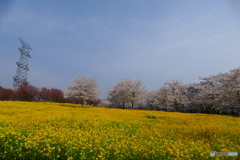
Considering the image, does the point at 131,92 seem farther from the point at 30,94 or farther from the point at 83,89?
the point at 30,94

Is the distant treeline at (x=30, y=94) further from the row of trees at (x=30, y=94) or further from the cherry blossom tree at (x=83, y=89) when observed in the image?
the cherry blossom tree at (x=83, y=89)

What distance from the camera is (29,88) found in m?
61.2

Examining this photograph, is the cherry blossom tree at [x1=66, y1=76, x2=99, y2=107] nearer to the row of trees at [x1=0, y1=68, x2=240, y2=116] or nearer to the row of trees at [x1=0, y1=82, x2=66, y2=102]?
the row of trees at [x1=0, y1=68, x2=240, y2=116]

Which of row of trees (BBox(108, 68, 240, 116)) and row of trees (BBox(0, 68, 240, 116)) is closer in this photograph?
row of trees (BBox(0, 68, 240, 116))

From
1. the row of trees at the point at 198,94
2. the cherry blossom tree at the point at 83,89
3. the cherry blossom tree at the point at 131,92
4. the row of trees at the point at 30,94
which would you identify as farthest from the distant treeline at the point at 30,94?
the cherry blossom tree at the point at 131,92

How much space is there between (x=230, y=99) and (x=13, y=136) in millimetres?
43270

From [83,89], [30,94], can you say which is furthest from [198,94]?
[30,94]

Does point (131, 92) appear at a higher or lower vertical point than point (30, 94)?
higher

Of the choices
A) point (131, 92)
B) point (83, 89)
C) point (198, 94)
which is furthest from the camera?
point (198, 94)

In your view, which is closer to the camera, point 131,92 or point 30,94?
point 131,92

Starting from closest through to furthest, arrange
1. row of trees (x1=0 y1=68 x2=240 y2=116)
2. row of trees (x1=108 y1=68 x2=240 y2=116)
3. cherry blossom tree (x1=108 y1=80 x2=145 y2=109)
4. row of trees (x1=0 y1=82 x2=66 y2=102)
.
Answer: row of trees (x1=0 y1=68 x2=240 y2=116) < row of trees (x1=108 y1=68 x2=240 y2=116) < cherry blossom tree (x1=108 y1=80 x2=145 y2=109) < row of trees (x1=0 y1=82 x2=66 y2=102)

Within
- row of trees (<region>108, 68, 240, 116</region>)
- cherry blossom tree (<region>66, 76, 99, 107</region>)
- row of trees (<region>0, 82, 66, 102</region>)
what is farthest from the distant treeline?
row of trees (<region>108, 68, 240, 116</region>)

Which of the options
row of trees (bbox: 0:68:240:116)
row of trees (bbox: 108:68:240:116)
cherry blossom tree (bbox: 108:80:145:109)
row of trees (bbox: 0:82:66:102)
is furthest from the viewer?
row of trees (bbox: 0:82:66:102)

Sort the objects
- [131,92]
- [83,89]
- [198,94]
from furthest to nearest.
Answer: [198,94]
[131,92]
[83,89]
